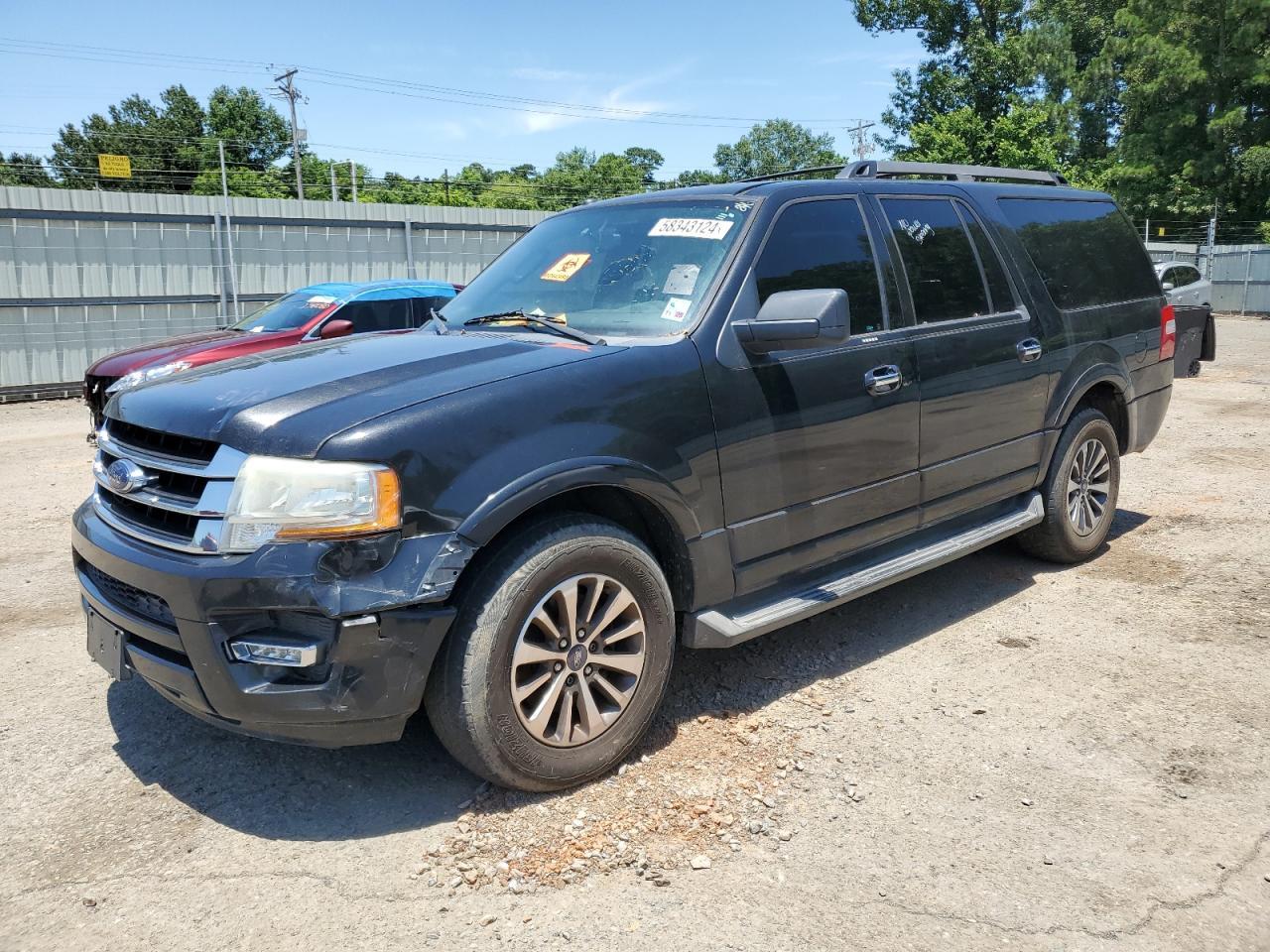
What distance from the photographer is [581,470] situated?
10.4 feet

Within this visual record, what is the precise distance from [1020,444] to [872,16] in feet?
149

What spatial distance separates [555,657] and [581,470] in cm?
60

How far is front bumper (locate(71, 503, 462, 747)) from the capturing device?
281 centimetres

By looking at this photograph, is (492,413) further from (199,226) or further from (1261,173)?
(1261,173)

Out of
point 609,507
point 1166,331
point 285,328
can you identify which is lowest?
point 609,507

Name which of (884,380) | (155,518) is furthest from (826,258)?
(155,518)

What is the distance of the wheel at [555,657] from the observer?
3.00 metres

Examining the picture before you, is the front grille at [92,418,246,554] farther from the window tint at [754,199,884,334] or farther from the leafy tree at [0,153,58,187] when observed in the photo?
the leafy tree at [0,153,58,187]

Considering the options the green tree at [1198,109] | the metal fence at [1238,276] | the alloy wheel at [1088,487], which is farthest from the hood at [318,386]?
the green tree at [1198,109]

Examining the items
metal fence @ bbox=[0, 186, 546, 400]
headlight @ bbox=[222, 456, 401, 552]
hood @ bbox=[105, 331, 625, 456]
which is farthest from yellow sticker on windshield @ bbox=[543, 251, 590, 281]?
metal fence @ bbox=[0, 186, 546, 400]

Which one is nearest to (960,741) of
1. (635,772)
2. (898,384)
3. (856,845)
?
(856,845)

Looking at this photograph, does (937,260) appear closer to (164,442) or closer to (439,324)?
(439,324)

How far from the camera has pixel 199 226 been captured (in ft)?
53.0

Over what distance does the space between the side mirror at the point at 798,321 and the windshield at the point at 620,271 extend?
0.80 feet
